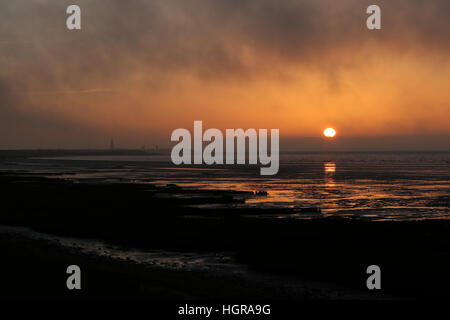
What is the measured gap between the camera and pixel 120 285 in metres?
14.3

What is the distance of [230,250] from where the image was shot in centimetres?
2014

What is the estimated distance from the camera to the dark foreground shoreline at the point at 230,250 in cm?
1422

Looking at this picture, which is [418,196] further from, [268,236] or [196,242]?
[196,242]

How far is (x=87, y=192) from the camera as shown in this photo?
44719 mm

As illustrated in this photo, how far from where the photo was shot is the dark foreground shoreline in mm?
14216
